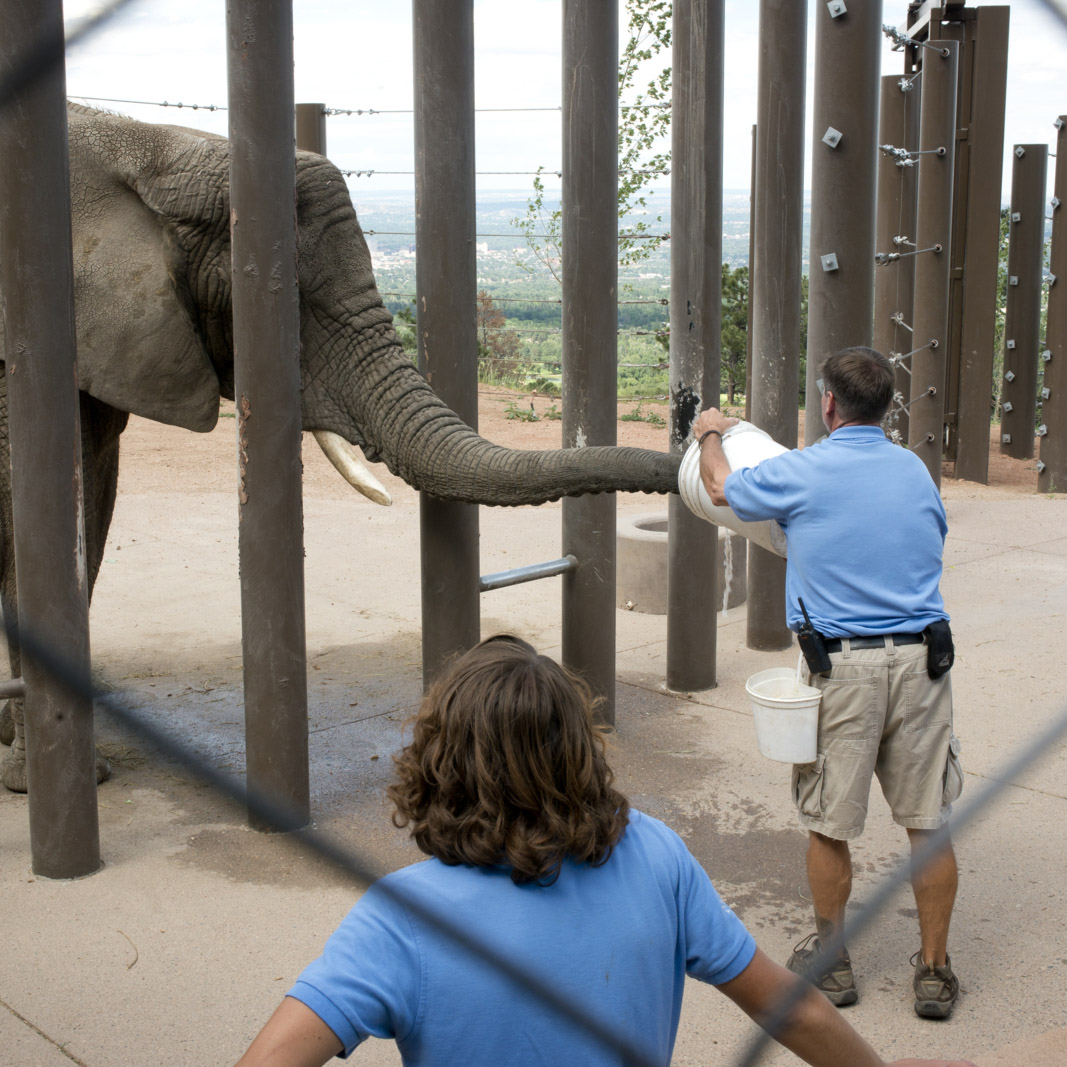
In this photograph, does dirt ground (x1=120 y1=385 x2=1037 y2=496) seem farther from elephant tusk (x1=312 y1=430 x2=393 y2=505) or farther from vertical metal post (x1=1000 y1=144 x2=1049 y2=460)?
elephant tusk (x1=312 y1=430 x2=393 y2=505)

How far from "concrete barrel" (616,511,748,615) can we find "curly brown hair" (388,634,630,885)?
5576mm

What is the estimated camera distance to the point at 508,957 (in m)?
1.45

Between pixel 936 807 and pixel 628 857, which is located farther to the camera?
pixel 936 807

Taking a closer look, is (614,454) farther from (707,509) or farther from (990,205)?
(990,205)

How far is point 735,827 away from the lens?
4.38 m

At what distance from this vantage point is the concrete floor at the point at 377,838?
3.17 m

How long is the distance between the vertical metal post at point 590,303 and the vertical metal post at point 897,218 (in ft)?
19.8

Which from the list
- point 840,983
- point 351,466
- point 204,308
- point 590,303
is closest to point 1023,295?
point 590,303

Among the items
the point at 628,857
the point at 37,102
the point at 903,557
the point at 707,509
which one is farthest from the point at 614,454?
the point at 628,857

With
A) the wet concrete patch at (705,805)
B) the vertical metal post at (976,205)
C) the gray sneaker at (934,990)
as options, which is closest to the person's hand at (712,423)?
the wet concrete patch at (705,805)

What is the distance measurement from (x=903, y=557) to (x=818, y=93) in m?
3.29

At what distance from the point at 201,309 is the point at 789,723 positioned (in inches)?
98.3

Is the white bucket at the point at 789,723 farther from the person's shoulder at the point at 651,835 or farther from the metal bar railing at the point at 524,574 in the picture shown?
the metal bar railing at the point at 524,574

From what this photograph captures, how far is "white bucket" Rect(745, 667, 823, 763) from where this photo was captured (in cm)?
322
